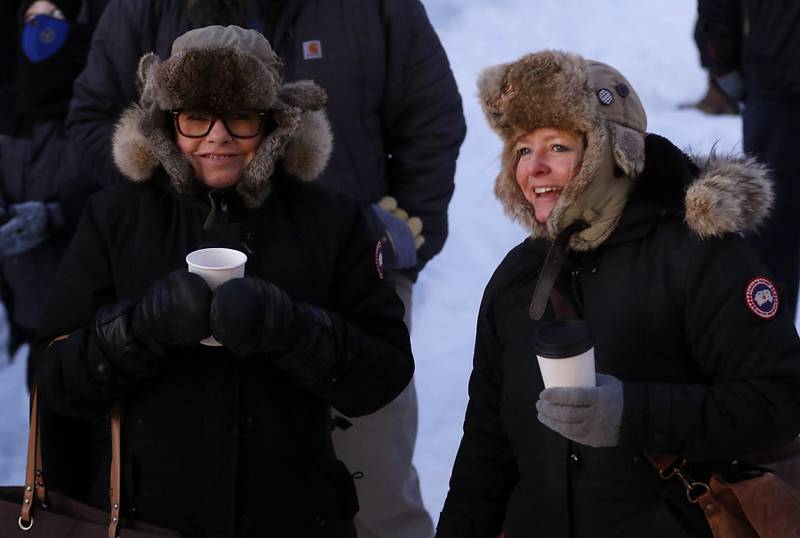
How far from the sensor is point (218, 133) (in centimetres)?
289

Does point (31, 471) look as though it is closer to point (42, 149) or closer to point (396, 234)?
point (396, 234)

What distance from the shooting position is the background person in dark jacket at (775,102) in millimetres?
5418

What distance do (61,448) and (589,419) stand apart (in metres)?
1.41

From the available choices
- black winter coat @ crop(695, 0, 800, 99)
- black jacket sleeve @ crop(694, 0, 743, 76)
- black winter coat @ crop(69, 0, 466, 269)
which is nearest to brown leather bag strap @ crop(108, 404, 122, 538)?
black winter coat @ crop(69, 0, 466, 269)

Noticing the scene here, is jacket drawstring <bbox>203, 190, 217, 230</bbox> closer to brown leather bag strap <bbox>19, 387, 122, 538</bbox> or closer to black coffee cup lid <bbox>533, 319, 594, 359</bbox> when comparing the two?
brown leather bag strap <bbox>19, 387, 122, 538</bbox>

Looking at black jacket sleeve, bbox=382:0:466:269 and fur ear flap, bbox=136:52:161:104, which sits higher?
fur ear flap, bbox=136:52:161:104

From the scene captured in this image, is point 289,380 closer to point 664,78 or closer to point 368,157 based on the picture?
point 368,157

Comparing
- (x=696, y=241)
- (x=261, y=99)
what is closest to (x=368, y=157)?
(x=261, y=99)

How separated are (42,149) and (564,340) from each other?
2850mm

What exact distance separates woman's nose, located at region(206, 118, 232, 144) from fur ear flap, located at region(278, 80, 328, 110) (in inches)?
6.6

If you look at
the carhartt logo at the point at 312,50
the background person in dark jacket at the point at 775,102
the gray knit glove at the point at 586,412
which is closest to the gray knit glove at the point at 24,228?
the carhartt logo at the point at 312,50

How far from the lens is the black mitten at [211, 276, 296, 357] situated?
250 cm

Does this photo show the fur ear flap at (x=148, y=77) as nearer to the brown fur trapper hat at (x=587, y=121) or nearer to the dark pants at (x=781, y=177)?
the brown fur trapper hat at (x=587, y=121)

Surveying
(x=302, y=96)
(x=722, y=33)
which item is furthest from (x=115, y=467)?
(x=722, y=33)
